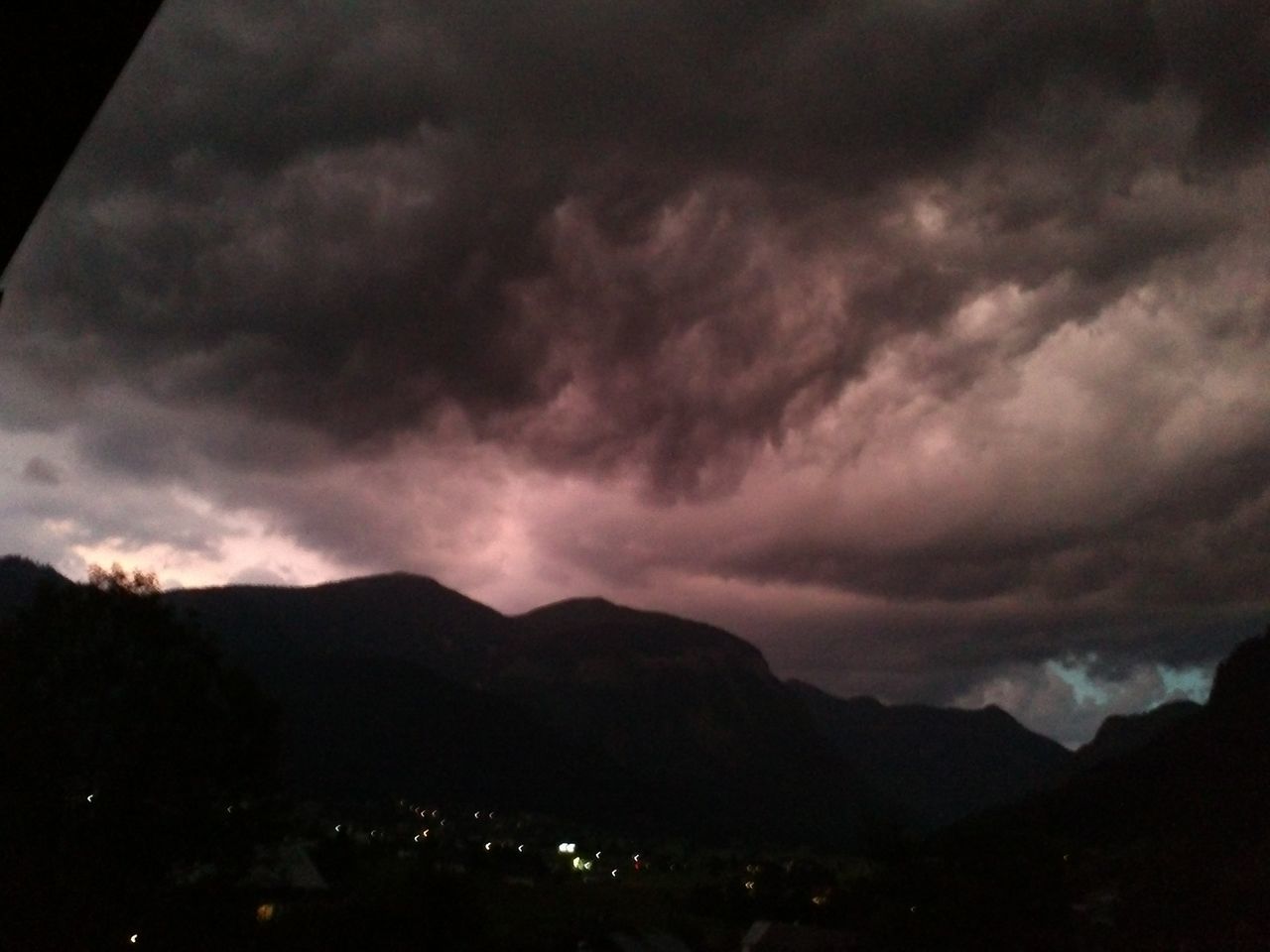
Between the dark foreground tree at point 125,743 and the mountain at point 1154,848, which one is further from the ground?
the dark foreground tree at point 125,743

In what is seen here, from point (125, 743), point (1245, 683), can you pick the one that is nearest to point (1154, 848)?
point (125, 743)

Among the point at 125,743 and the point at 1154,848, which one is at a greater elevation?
the point at 125,743

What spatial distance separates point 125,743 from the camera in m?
34.6

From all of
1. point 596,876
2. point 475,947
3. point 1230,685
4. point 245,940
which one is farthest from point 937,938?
point 596,876

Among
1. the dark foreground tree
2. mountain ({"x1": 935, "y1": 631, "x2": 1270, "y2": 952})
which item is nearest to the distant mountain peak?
mountain ({"x1": 935, "y1": 631, "x2": 1270, "y2": 952})

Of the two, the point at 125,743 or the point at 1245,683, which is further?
the point at 1245,683

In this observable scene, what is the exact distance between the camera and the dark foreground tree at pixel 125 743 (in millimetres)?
33625

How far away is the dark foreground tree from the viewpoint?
33.6 m

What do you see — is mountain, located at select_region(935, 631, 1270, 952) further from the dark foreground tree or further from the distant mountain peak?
the dark foreground tree

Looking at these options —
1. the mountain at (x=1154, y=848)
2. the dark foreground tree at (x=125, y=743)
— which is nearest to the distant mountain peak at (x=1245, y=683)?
the mountain at (x=1154, y=848)

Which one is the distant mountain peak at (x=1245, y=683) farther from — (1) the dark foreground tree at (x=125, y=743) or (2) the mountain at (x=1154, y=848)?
(1) the dark foreground tree at (x=125, y=743)

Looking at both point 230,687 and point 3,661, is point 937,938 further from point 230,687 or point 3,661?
point 3,661

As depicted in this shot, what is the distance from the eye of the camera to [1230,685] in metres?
101

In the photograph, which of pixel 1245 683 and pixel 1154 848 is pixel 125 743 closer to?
pixel 1154 848
